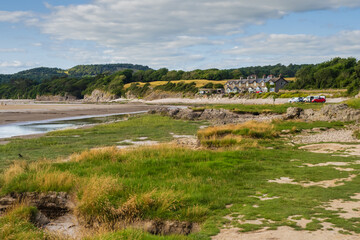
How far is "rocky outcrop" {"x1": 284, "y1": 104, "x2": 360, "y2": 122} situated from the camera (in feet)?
121

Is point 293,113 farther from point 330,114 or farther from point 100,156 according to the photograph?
point 100,156

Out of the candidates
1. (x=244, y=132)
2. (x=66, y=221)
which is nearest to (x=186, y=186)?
(x=66, y=221)

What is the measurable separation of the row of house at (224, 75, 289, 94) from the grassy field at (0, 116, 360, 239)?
12131cm

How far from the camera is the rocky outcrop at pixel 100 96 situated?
17011 centimetres

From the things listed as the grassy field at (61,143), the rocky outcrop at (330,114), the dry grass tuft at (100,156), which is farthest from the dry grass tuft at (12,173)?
the rocky outcrop at (330,114)

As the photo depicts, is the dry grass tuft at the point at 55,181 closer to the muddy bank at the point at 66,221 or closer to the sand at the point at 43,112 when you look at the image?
the muddy bank at the point at 66,221

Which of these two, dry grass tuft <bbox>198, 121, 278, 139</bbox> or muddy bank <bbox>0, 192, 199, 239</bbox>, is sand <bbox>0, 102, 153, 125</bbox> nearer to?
dry grass tuft <bbox>198, 121, 278, 139</bbox>

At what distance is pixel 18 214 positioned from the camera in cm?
1050

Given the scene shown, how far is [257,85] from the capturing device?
14725cm

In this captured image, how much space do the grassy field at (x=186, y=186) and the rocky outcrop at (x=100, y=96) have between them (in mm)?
152489

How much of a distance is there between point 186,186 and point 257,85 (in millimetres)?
140315

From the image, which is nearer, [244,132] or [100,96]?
[244,132]

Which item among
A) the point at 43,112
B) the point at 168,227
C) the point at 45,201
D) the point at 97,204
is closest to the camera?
the point at 168,227

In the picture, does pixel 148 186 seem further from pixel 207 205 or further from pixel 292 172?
pixel 292 172
